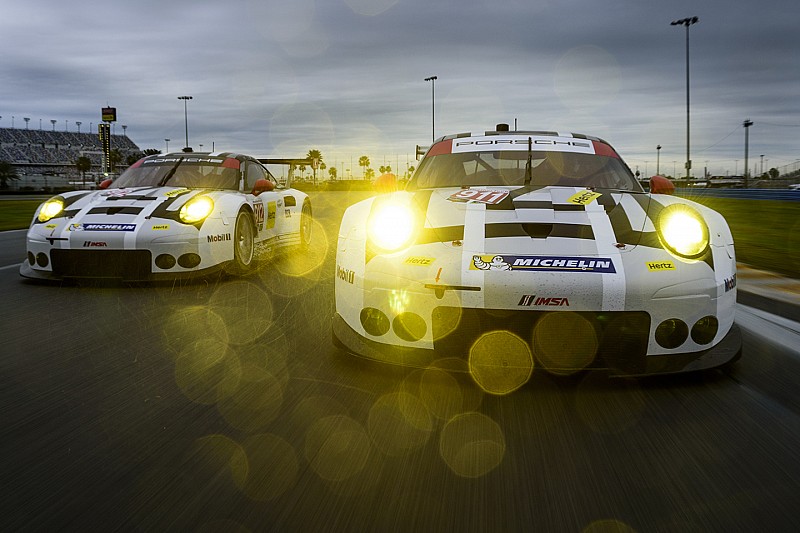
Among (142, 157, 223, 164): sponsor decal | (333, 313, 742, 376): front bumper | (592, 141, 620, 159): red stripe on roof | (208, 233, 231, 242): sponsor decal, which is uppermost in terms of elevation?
(142, 157, 223, 164): sponsor decal

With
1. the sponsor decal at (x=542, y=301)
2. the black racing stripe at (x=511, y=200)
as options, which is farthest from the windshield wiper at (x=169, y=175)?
the sponsor decal at (x=542, y=301)

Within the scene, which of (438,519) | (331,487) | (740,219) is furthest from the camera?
(740,219)

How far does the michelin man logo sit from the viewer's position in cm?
316

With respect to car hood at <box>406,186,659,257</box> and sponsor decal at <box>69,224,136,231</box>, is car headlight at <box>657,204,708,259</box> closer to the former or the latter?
car hood at <box>406,186,659,257</box>

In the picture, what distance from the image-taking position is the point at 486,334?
3107 millimetres

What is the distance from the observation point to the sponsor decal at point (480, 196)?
3963 millimetres

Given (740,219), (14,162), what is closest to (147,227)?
(740,219)

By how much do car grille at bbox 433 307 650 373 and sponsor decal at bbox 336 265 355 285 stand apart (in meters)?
0.59

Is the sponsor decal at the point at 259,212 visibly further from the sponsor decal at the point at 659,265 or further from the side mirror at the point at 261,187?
the sponsor decal at the point at 659,265

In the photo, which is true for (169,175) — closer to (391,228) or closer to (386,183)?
(386,183)

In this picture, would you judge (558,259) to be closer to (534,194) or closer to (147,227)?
(534,194)

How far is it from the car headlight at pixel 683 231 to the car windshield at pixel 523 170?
1.16 metres

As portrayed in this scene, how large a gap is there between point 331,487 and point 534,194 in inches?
96.8

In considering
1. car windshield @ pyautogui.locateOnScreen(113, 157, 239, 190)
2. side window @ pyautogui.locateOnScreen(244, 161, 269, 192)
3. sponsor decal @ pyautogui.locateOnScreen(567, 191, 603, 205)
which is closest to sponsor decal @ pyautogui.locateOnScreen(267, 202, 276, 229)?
side window @ pyautogui.locateOnScreen(244, 161, 269, 192)
